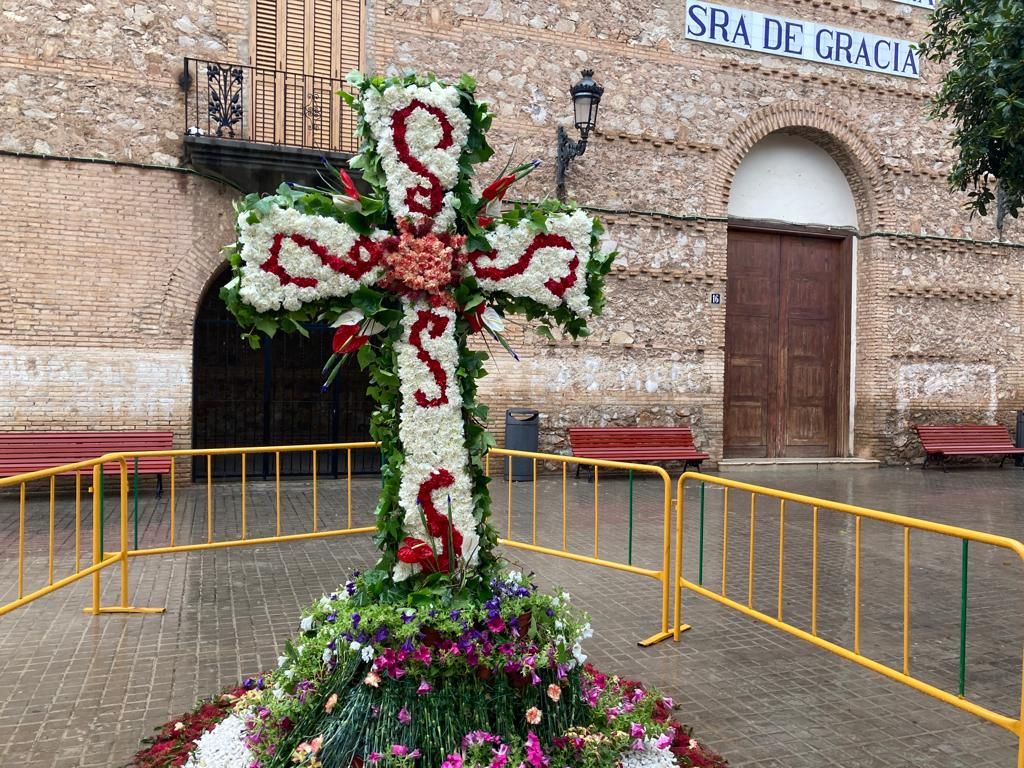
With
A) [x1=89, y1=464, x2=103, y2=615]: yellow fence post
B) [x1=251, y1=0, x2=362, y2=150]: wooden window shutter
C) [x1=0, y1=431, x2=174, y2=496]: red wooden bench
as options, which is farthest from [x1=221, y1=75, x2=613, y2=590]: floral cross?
[x1=251, y1=0, x2=362, y2=150]: wooden window shutter

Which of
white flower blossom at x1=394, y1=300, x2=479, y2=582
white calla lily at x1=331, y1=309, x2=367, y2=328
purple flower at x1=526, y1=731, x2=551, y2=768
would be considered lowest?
purple flower at x1=526, y1=731, x2=551, y2=768

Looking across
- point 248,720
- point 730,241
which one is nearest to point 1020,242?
point 730,241

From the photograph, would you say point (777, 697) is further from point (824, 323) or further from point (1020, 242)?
point (1020, 242)

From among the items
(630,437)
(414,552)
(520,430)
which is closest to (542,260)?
(414,552)

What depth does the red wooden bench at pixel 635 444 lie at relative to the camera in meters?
13.0

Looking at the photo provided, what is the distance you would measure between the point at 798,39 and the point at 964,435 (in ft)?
25.7

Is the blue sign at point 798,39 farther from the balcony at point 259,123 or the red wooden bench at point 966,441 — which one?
the red wooden bench at point 966,441

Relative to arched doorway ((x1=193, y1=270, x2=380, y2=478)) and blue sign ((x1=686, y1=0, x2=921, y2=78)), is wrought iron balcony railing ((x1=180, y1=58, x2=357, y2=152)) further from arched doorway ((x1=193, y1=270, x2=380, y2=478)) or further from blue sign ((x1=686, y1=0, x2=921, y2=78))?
blue sign ((x1=686, y1=0, x2=921, y2=78))

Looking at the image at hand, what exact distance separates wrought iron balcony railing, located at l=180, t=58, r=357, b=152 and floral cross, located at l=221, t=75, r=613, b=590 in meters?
8.21

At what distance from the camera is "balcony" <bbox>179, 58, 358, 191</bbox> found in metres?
11.0

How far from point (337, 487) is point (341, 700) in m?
8.97

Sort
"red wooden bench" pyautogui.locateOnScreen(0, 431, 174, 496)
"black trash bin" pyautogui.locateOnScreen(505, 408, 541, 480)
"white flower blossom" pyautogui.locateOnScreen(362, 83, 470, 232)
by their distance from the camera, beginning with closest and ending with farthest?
"white flower blossom" pyautogui.locateOnScreen(362, 83, 470, 232) < "red wooden bench" pyautogui.locateOnScreen(0, 431, 174, 496) < "black trash bin" pyautogui.locateOnScreen(505, 408, 541, 480)

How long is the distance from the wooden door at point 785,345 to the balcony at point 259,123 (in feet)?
23.9

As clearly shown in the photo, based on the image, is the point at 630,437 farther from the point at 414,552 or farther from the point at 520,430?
the point at 414,552
